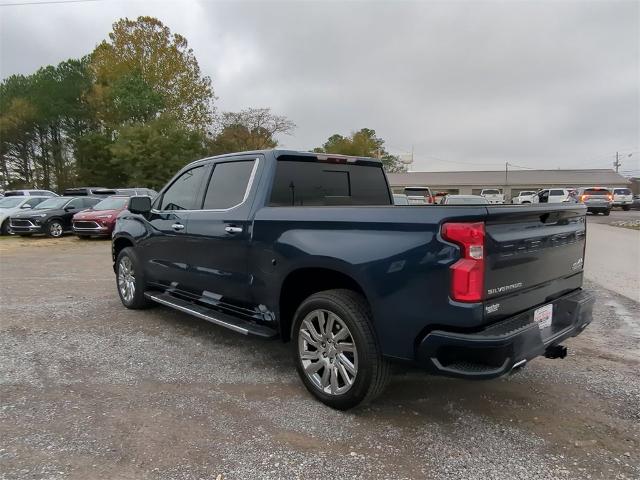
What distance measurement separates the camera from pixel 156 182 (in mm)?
33562

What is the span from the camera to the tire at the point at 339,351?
3.14 meters

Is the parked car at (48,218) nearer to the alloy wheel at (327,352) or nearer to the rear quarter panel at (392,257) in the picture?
the rear quarter panel at (392,257)

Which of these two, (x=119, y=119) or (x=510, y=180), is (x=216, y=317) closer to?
(x=119, y=119)

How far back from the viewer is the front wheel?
16781mm

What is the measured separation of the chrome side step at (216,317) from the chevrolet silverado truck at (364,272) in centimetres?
2

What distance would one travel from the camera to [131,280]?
6113 millimetres

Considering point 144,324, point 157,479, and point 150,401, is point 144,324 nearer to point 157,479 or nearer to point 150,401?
point 150,401

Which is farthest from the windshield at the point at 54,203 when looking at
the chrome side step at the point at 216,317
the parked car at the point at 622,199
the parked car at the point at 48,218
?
the parked car at the point at 622,199

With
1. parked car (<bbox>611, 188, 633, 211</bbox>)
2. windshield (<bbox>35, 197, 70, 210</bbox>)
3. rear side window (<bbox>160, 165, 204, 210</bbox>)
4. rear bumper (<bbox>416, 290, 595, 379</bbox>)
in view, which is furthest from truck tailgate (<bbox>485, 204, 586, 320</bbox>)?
parked car (<bbox>611, 188, 633, 211</bbox>)

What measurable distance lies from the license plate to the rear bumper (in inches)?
2.1

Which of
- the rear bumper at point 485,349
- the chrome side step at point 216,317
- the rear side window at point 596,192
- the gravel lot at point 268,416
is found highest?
the rear side window at point 596,192

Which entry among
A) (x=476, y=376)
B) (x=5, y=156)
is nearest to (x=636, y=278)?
(x=476, y=376)

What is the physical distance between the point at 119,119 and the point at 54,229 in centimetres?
2446

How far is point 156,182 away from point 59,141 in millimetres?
18774
